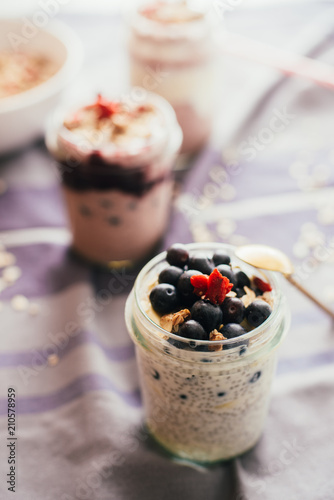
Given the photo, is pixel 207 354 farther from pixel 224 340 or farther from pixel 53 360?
pixel 53 360

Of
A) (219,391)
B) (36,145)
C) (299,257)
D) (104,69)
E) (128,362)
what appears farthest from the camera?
(104,69)

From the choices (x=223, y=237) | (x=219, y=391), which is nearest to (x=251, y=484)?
(x=219, y=391)

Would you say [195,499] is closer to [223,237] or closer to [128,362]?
[128,362]

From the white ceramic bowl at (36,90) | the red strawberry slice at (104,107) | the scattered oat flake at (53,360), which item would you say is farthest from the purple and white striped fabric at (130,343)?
the red strawberry slice at (104,107)

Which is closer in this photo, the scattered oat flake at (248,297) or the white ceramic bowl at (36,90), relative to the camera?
the scattered oat flake at (248,297)

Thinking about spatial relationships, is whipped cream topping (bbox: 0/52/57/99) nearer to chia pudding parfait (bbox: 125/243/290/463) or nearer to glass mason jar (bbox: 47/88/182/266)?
glass mason jar (bbox: 47/88/182/266)

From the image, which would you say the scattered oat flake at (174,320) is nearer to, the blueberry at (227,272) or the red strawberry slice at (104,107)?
the blueberry at (227,272)

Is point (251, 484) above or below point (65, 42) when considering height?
below
